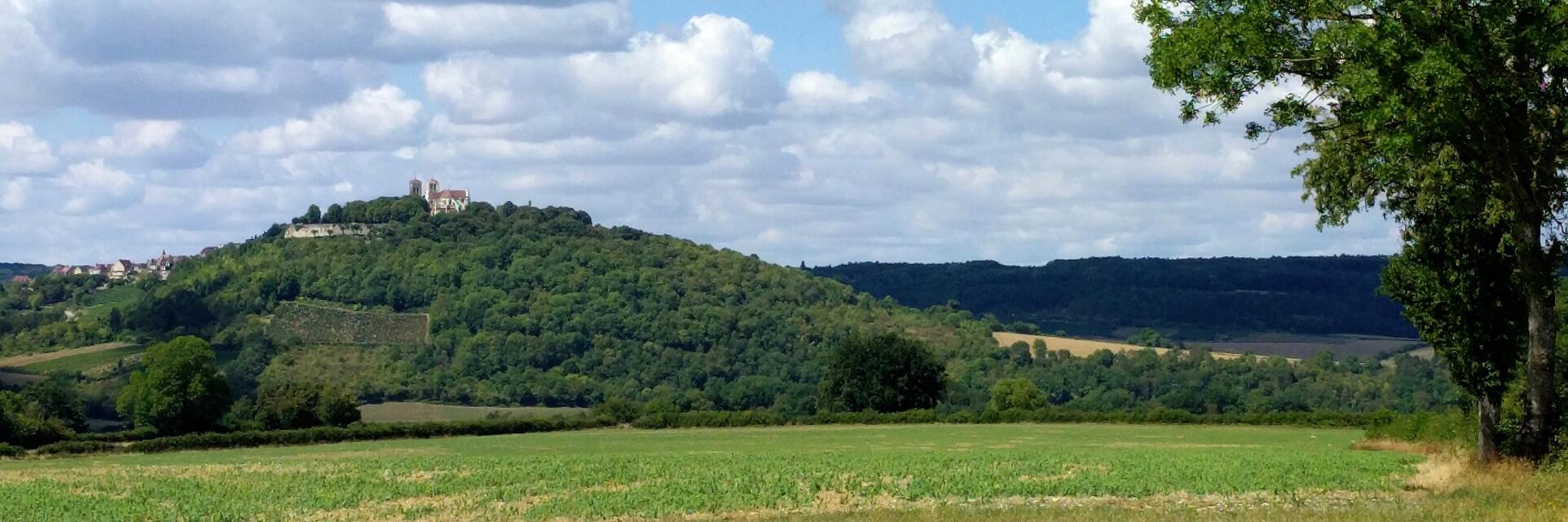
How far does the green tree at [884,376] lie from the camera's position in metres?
111

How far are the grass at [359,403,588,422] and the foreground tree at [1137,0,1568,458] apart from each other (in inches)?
4567

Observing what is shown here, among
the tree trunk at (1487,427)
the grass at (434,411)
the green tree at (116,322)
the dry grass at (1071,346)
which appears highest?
the green tree at (116,322)

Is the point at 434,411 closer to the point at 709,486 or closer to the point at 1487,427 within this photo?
Answer: the point at 709,486

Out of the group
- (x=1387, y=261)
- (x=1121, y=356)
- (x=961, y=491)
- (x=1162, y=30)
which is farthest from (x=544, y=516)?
(x=1121, y=356)

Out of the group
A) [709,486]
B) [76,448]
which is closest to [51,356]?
[76,448]

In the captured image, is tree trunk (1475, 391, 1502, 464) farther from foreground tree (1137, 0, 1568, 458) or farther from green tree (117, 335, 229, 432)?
green tree (117, 335, 229, 432)

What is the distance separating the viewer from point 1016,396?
392ft

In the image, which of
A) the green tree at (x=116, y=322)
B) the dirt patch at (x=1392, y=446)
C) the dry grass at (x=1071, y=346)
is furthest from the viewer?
the green tree at (x=116, y=322)

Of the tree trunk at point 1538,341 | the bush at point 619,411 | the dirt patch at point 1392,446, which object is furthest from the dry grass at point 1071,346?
the tree trunk at point 1538,341

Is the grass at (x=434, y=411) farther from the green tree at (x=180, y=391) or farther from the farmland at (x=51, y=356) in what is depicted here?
the green tree at (x=180, y=391)

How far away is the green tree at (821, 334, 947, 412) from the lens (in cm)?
11138

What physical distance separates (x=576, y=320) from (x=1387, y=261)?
167m

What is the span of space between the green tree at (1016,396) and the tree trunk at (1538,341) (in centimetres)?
8560

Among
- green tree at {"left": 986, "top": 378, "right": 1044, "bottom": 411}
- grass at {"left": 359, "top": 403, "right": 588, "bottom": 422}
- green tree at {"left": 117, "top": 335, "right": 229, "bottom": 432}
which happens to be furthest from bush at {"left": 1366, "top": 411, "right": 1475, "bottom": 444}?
grass at {"left": 359, "top": 403, "right": 588, "bottom": 422}
